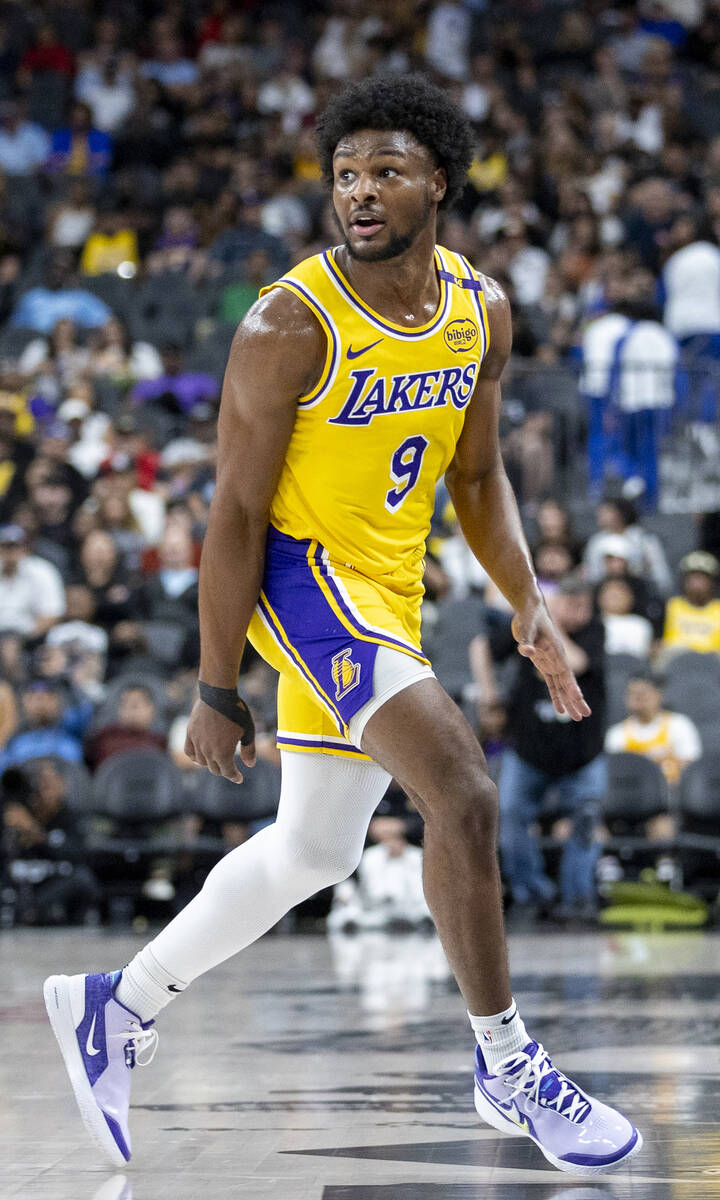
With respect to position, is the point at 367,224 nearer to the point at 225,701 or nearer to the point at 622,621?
the point at 225,701

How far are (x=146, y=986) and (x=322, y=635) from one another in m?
0.84

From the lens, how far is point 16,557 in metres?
10.2

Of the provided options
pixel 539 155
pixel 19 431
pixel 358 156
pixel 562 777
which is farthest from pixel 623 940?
pixel 539 155

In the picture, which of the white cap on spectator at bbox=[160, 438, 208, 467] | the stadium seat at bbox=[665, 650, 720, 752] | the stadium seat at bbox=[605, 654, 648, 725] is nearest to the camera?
the stadium seat at bbox=[665, 650, 720, 752]

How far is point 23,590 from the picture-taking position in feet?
33.7

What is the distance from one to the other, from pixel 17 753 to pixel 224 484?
6.14 m

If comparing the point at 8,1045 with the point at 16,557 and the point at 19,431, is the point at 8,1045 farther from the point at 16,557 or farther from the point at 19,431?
the point at 19,431

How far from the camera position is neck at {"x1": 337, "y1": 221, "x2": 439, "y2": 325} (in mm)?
3328

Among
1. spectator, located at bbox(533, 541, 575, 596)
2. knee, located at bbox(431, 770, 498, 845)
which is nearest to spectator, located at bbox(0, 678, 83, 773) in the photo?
spectator, located at bbox(533, 541, 575, 596)

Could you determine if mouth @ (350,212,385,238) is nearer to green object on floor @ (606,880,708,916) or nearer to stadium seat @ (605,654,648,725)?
green object on floor @ (606,880,708,916)

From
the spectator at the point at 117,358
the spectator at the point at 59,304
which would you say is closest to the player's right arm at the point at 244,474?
the spectator at the point at 117,358

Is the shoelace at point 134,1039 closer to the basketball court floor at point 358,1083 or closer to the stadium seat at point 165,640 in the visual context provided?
the basketball court floor at point 358,1083

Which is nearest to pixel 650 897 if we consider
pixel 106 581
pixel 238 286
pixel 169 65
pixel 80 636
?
pixel 80 636

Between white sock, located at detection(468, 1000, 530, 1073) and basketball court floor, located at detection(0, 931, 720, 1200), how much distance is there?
0.72 ft
